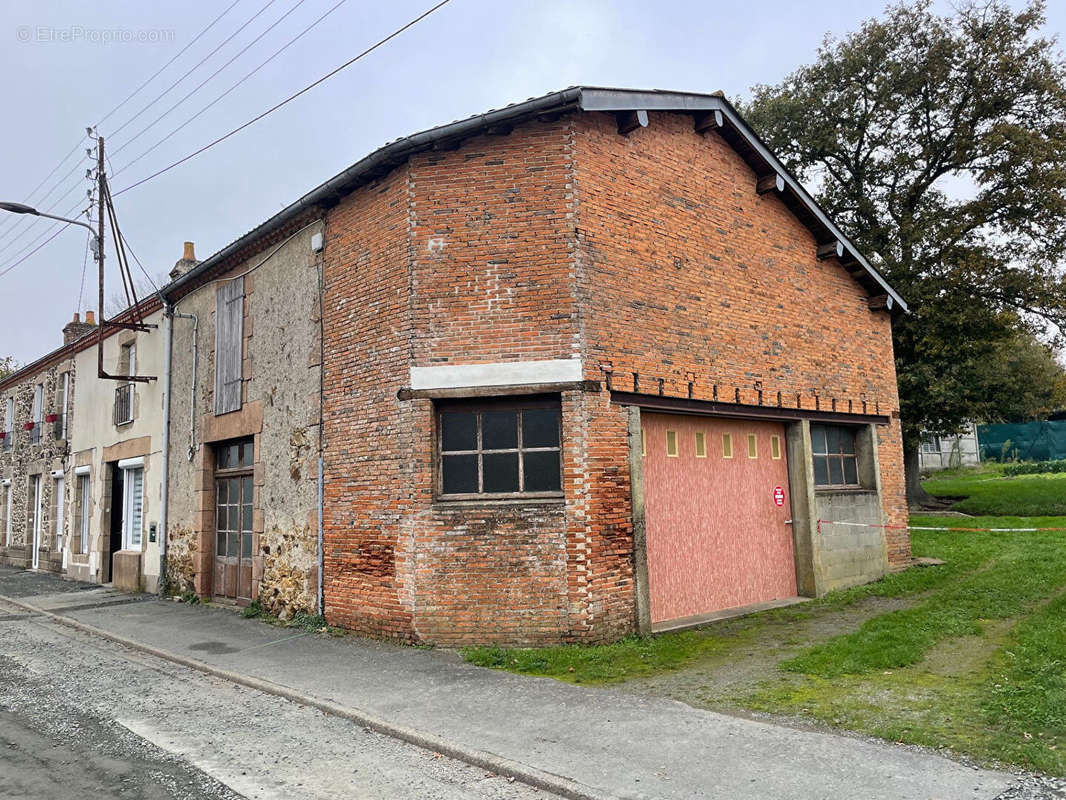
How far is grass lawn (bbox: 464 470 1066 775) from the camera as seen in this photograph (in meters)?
5.37

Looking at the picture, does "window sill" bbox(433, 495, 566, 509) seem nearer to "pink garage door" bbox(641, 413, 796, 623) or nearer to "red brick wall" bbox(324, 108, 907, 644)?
"red brick wall" bbox(324, 108, 907, 644)

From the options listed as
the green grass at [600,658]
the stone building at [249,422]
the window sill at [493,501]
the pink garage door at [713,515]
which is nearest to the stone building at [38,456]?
the stone building at [249,422]

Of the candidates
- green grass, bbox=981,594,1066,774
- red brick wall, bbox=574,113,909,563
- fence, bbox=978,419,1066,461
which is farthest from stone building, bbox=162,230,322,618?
fence, bbox=978,419,1066,461

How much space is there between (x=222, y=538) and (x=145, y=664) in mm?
4329

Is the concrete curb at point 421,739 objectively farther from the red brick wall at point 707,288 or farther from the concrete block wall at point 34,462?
the concrete block wall at point 34,462

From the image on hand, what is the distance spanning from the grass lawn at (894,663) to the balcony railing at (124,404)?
1140cm

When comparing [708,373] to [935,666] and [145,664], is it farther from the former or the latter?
[145,664]

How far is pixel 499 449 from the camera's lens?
867 centimetres

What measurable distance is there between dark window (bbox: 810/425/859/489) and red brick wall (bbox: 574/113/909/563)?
489 millimetres

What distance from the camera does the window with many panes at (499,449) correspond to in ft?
28.0

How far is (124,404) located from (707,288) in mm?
12444

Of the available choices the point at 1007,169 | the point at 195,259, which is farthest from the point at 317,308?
the point at 1007,169

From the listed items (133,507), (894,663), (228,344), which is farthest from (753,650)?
(133,507)

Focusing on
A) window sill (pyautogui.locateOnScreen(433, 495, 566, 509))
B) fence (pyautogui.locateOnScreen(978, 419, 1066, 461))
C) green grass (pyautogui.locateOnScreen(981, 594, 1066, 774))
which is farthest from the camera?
fence (pyautogui.locateOnScreen(978, 419, 1066, 461))
